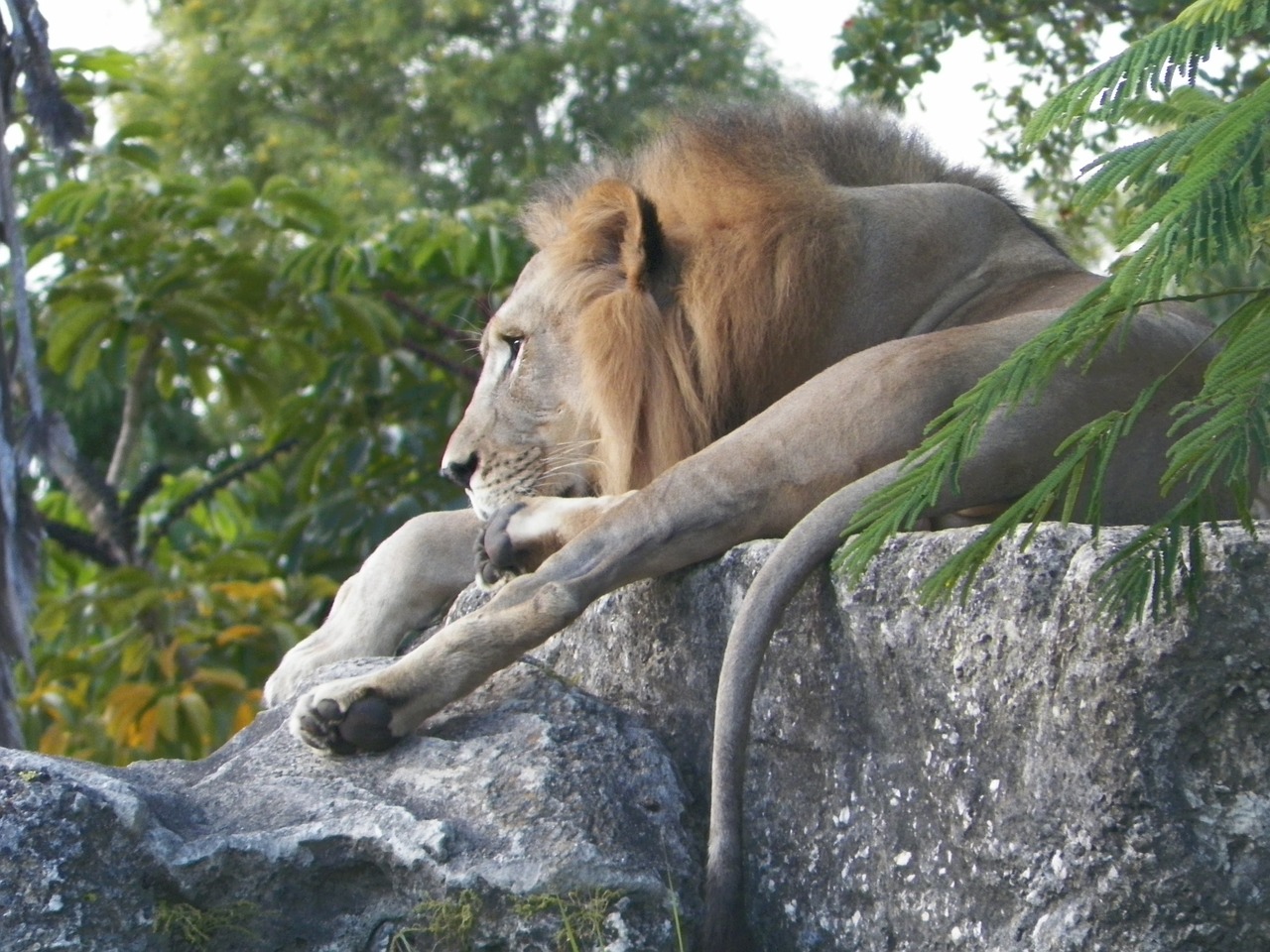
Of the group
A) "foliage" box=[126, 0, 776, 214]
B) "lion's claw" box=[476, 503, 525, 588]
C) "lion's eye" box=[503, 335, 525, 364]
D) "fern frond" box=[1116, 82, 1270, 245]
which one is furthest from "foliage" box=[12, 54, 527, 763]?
"foliage" box=[126, 0, 776, 214]

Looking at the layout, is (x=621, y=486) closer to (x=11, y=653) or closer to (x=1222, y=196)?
(x=1222, y=196)

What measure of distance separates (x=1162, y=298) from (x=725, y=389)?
1468 mm

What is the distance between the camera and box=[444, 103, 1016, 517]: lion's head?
325cm

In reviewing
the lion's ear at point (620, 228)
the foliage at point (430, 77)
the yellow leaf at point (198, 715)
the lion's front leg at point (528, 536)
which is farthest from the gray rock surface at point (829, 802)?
the foliage at point (430, 77)

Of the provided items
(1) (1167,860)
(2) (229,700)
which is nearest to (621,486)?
(1) (1167,860)

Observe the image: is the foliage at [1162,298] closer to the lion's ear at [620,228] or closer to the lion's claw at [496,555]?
the lion's claw at [496,555]

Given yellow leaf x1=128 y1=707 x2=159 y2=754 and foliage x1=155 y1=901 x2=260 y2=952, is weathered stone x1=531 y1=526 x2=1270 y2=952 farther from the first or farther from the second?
yellow leaf x1=128 y1=707 x2=159 y2=754

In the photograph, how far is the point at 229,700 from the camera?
620 cm

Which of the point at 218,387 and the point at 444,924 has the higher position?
the point at 218,387

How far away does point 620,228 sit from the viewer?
3.44 metres

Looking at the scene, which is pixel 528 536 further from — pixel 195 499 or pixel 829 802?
pixel 195 499

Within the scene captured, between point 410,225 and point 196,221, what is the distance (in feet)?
3.02

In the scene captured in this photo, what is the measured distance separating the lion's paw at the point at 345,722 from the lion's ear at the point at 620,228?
1185 millimetres

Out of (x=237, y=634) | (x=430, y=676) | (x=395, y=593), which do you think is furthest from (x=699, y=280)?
(x=237, y=634)
